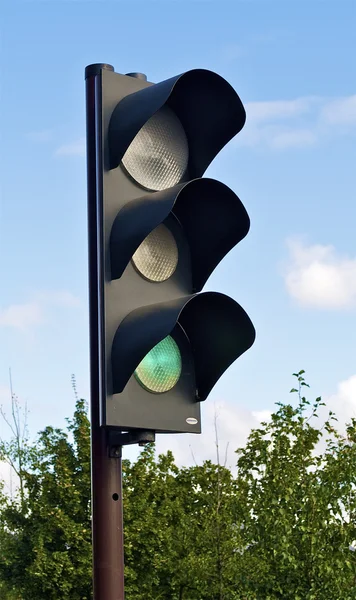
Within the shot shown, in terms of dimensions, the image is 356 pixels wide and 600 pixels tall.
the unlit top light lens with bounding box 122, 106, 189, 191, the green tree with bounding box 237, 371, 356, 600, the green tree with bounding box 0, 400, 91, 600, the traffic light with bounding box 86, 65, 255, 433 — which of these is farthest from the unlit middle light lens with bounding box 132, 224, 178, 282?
the green tree with bounding box 0, 400, 91, 600

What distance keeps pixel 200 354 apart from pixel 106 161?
0.92m

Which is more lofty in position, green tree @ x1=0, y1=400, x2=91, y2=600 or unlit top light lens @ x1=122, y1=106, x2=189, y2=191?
green tree @ x1=0, y1=400, x2=91, y2=600

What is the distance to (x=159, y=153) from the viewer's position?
4.48 metres

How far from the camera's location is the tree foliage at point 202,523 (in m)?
14.1

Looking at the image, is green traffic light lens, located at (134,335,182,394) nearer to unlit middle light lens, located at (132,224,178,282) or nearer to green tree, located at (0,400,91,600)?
→ unlit middle light lens, located at (132,224,178,282)

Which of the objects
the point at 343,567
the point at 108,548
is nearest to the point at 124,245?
the point at 108,548

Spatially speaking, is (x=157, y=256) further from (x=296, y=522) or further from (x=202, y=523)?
(x=202, y=523)

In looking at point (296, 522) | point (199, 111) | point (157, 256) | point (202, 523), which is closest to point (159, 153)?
point (199, 111)

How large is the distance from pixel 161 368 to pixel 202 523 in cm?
2058

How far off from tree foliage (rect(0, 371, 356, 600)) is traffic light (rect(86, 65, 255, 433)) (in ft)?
32.2

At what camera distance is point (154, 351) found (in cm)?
417

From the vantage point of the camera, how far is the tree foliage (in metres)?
14.1

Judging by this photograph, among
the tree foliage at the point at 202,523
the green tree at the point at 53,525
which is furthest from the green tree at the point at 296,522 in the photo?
the green tree at the point at 53,525

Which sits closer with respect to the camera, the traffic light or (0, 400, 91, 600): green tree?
the traffic light
